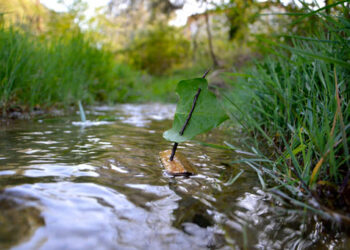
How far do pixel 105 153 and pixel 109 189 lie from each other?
0.47m

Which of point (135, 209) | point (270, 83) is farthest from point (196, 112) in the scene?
point (270, 83)

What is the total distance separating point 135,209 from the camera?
0.81 m

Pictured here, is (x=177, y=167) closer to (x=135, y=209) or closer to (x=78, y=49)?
(x=135, y=209)

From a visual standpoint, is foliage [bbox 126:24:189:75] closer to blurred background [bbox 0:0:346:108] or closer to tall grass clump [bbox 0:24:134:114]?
blurred background [bbox 0:0:346:108]

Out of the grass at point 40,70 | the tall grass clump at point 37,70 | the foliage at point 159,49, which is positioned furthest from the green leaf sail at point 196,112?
the foliage at point 159,49

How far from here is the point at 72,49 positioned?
3.88m

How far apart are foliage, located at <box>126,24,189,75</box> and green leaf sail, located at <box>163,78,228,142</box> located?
15.8 metres

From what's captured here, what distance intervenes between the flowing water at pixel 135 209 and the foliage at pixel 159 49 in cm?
1594

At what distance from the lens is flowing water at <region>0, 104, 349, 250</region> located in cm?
67

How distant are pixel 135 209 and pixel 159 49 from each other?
1717cm

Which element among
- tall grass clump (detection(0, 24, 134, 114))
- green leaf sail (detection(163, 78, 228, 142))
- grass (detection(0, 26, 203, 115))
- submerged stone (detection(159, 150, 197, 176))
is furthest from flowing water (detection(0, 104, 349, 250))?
tall grass clump (detection(0, 24, 134, 114))

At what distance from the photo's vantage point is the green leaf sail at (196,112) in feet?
3.77

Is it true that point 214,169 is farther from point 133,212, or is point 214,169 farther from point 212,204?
point 133,212

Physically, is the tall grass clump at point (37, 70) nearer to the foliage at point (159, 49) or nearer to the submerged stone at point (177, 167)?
the submerged stone at point (177, 167)
